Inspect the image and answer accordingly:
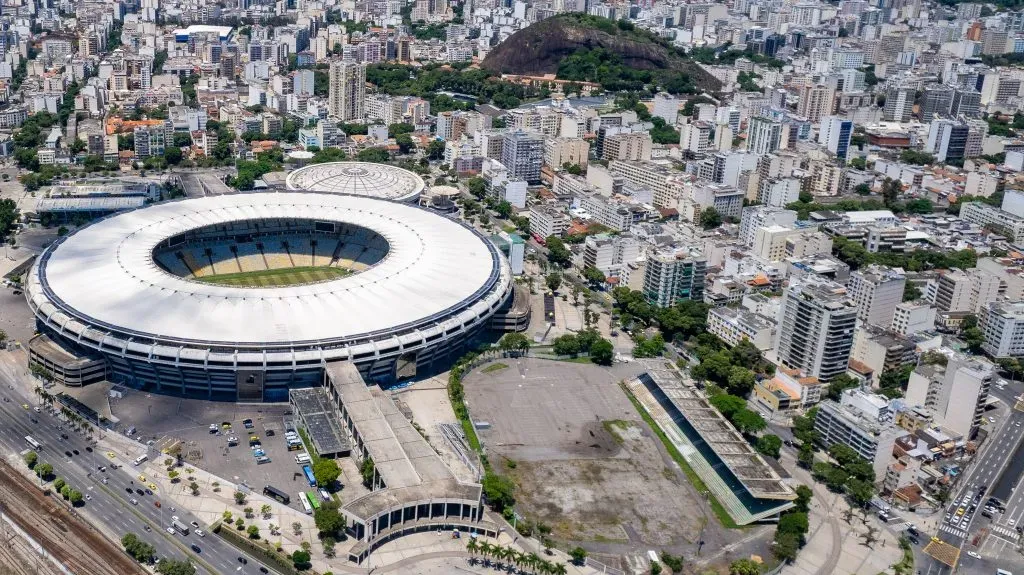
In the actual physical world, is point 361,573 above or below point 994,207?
below

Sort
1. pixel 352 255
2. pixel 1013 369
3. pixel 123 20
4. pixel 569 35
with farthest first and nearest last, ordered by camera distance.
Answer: pixel 123 20
pixel 569 35
pixel 352 255
pixel 1013 369

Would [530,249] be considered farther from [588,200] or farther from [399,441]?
[399,441]

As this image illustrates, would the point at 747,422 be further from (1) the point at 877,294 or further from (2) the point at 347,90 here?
(2) the point at 347,90

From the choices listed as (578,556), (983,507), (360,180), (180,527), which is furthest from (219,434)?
(360,180)

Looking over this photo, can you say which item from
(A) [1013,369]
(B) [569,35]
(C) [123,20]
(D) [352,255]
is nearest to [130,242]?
(D) [352,255]

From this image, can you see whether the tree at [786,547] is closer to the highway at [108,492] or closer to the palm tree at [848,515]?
the palm tree at [848,515]

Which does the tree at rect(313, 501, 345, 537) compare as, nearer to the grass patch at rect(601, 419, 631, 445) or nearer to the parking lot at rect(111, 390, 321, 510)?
the parking lot at rect(111, 390, 321, 510)

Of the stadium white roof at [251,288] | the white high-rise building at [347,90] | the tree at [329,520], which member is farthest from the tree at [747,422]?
the white high-rise building at [347,90]
